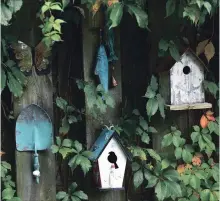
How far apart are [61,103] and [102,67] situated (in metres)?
0.25

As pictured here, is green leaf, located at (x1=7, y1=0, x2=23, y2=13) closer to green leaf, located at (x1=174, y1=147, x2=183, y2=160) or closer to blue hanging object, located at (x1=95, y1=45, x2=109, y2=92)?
blue hanging object, located at (x1=95, y1=45, x2=109, y2=92)

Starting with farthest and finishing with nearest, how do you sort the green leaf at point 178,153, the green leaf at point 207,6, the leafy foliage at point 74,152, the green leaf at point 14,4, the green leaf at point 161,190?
the green leaf at point 178,153 → the green leaf at point 161,190 → the leafy foliage at point 74,152 → the green leaf at point 207,6 → the green leaf at point 14,4

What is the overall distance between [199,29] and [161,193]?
0.81 metres

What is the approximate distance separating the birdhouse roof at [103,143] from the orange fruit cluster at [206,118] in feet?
1.32

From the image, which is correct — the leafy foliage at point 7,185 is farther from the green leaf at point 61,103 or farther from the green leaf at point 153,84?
the green leaf at point 153,84

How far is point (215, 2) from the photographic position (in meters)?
2.38

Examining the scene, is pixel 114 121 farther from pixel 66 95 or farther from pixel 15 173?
pixel 15 173

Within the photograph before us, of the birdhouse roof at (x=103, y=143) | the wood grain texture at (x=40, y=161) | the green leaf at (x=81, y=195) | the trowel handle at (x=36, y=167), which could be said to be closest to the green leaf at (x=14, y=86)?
the wood grain texture at (x=40, y=161)

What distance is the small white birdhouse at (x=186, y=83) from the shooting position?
2.54m

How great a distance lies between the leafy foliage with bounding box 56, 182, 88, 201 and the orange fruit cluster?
0.66 meters

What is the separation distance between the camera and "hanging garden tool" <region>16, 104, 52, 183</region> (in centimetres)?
245

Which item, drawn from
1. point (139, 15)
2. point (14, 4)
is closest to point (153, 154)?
point (139, 15)

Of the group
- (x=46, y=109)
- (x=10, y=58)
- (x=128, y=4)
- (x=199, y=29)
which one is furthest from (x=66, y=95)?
(x=199, y=29)

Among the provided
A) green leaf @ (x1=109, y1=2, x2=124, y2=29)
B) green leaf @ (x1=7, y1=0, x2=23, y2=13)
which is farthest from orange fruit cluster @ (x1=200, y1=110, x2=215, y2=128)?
green leaf @ (x1=7, y1=0, x2=23, y2=13)
